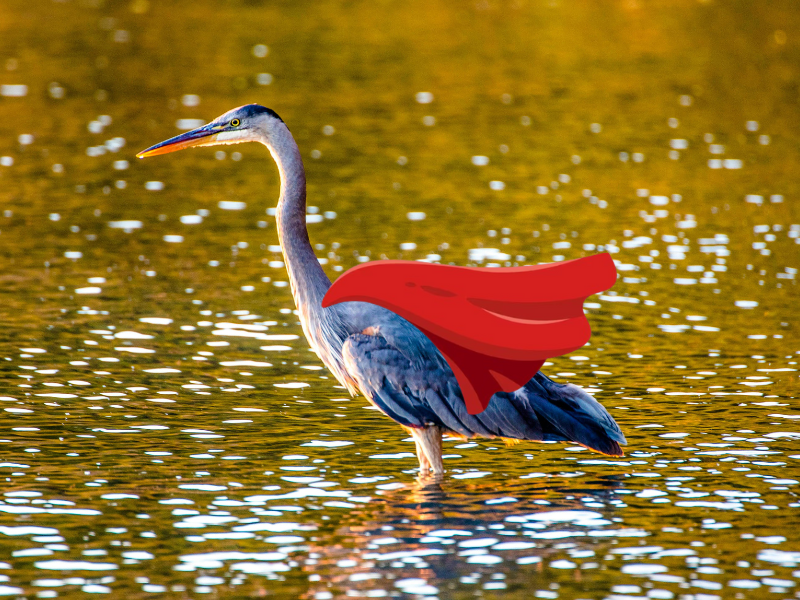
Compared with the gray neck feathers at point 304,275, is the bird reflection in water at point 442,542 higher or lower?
lower

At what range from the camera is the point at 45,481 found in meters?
11.3

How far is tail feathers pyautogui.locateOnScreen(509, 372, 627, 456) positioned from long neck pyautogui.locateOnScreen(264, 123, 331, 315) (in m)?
1.98

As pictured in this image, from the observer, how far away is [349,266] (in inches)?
730

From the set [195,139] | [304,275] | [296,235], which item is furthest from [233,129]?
[304,275]

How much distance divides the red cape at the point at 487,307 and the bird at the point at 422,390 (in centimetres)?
23

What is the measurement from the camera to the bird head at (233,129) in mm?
11977

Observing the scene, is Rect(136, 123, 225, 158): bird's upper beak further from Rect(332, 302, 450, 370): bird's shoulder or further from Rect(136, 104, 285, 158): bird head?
Rect(332, 302, 450, 370): bird's shoulder

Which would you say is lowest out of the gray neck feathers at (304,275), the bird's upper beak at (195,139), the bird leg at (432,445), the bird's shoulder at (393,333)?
the bird leg at (432,445)

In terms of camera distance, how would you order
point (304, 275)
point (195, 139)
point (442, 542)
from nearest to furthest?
point (442, 542) → point (304, 275) → point (195, 139)

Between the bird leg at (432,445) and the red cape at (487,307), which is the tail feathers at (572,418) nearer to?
the red cape at (487,307)

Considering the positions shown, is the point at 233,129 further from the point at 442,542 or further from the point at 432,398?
the point at 442,542

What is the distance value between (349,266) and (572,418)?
7650mm

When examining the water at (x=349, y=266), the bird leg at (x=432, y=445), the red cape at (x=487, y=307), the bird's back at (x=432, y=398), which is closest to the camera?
the water at (x=349, y=266)

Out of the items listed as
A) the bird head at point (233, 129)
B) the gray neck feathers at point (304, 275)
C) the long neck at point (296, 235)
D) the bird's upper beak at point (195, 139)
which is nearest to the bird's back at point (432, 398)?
the gray neck feathers at point (304, 275)
